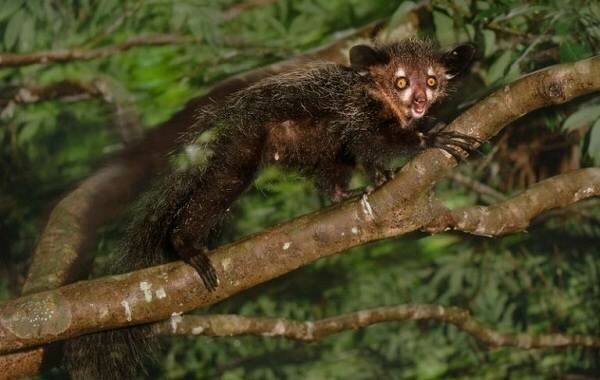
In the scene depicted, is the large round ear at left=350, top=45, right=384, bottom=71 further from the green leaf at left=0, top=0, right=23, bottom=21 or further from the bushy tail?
the green leaf at left=0, top=0, right=23, bottom=21

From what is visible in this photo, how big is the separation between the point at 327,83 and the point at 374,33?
1295mm

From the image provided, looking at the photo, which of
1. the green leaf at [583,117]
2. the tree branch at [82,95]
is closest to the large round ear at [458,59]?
the green leaf at [583,117]

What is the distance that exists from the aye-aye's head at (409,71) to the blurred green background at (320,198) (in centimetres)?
47

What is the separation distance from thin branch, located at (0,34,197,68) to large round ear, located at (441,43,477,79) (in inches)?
77.1

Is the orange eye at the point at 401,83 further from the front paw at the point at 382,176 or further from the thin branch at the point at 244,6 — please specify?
the thin branch at the point at 244,6

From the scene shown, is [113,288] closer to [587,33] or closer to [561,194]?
[561,194]

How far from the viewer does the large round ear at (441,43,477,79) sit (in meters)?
3.82

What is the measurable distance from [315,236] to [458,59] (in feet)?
4.43

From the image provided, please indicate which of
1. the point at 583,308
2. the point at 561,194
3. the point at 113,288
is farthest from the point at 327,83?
the point at 583,308

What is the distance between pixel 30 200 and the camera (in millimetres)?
5008

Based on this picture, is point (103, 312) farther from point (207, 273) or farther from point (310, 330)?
point (310, 330)

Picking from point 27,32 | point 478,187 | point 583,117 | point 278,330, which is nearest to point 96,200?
point 278,330

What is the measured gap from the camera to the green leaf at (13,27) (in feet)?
15.1

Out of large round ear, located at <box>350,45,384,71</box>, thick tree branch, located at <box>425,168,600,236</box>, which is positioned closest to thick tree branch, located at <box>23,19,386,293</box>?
large round ear, located at <box>350,45,384,71</box>
